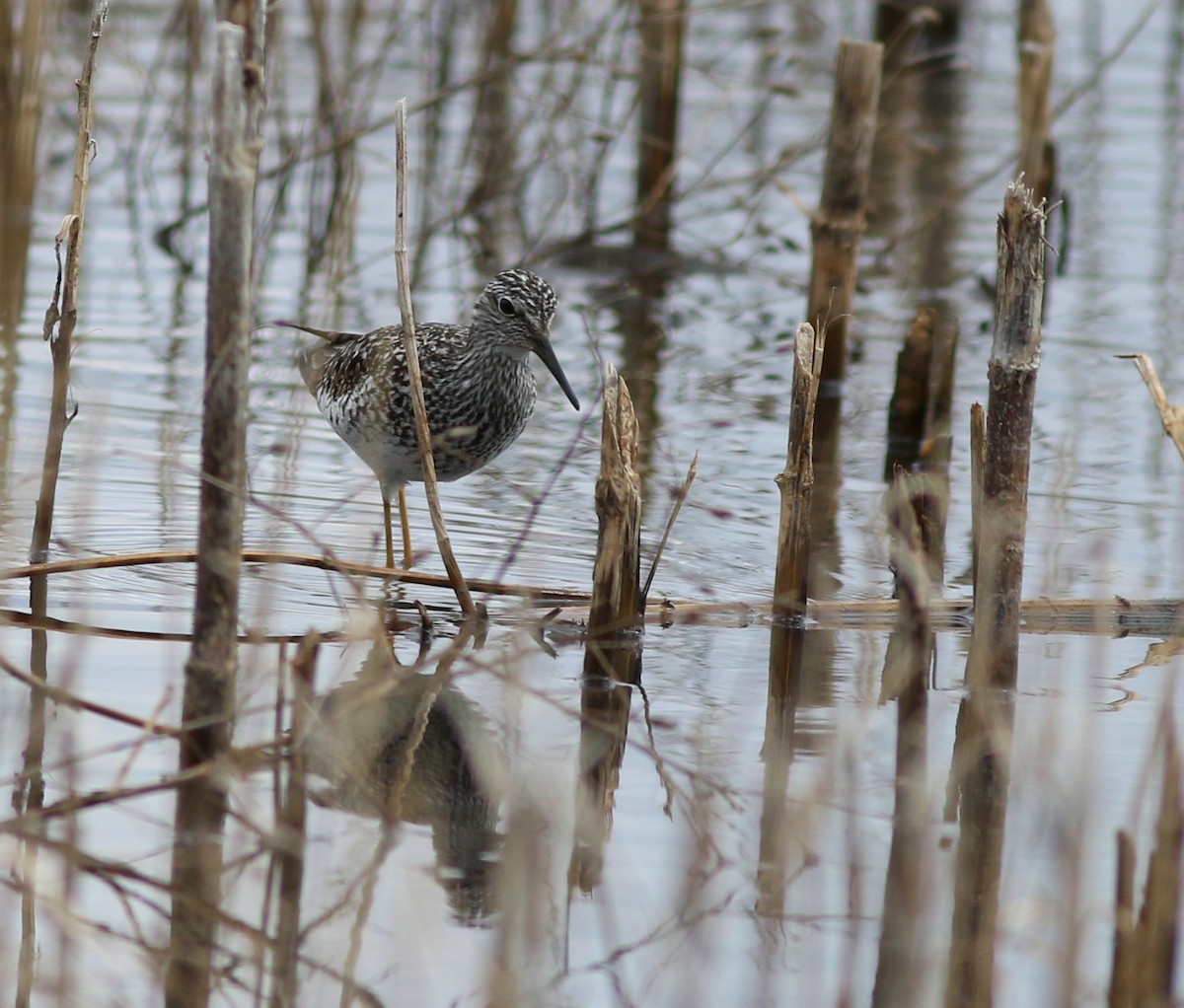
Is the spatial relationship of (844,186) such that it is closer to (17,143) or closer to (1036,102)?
(1036,102)

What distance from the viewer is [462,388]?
740cm

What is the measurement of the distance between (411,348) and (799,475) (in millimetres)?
1375

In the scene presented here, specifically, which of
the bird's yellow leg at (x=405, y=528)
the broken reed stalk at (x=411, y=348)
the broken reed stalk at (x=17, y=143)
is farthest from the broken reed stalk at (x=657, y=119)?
the broken reed stalk at (x=411, y=348)

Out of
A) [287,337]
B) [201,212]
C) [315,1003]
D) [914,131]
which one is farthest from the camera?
[914,131]

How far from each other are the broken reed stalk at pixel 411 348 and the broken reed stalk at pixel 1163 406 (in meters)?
2.30

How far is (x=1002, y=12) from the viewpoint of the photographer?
21.7 metres

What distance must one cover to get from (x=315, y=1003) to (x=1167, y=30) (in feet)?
62.3

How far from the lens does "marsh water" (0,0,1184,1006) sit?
4180 millimetres

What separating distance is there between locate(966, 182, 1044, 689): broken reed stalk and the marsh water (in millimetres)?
186

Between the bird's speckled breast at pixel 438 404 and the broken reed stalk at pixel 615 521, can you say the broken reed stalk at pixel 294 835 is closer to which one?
the broken reed stalk at pixel 615 521

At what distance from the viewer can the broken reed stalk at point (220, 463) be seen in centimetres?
412

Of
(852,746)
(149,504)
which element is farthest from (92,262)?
(852,746)

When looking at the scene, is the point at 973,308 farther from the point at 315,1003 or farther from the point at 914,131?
the point at 315,1003

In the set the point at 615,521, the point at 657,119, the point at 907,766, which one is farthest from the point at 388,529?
the point at 657,119
